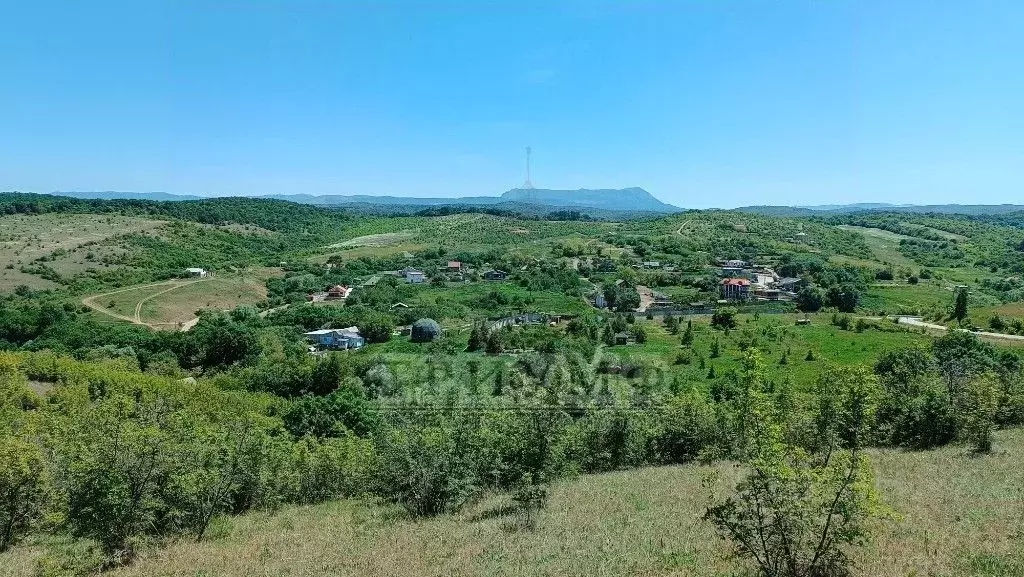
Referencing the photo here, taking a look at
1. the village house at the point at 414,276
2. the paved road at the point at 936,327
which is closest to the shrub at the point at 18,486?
the paved road at the point at 936,327

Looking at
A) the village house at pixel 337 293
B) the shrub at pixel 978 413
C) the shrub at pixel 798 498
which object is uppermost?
the shrub at pixel 798 498

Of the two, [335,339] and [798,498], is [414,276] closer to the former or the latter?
[335,339]

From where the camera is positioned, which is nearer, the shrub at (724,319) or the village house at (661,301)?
the shrub at (724,319)

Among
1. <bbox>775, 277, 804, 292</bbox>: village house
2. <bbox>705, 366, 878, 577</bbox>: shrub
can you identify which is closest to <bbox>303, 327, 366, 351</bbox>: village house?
<bbox>705, 366, 878, 577</bbox>: shrub

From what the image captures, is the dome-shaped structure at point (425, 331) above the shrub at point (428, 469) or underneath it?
underneath

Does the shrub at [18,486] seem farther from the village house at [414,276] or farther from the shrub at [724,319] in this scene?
the village house at [414,276]

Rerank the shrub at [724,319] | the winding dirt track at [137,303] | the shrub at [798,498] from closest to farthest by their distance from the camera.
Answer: the shrub at [798,498], the shrub at [724,319], the winding dirt track at [137,303]

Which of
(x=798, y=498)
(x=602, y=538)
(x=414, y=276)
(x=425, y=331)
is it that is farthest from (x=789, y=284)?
(x=798, y=498)

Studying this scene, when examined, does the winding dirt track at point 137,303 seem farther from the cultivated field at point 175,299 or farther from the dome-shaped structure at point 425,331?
the dome-shaped structure at point 425,331

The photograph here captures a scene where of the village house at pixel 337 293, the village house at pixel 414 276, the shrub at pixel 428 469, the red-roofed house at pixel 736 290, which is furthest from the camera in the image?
the village house at pixel 414 276
